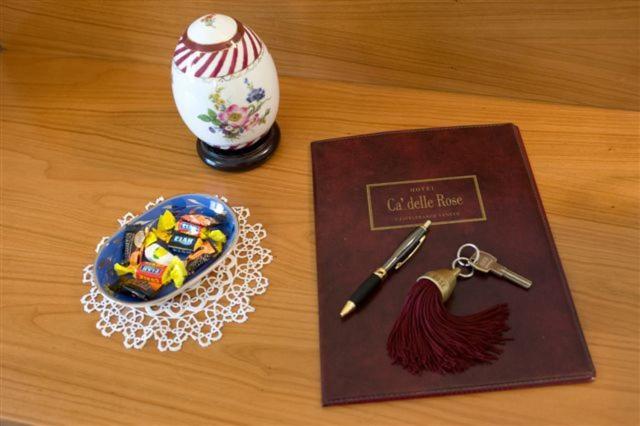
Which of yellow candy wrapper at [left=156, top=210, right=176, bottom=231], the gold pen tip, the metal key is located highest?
the metal key

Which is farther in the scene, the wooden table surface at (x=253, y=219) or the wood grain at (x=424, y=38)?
the wood grain at (x=424, y=38)

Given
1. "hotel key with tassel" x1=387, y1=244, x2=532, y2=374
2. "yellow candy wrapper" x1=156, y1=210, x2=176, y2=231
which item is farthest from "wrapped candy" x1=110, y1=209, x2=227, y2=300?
"hotel key with tassel" x1=387, y1=244, x2=532, y2=374

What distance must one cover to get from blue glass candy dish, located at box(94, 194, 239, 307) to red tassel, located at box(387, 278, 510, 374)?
0.69 ft

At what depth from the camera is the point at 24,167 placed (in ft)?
2.61

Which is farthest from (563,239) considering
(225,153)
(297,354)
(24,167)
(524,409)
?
(24,167)

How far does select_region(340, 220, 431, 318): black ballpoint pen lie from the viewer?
23.5 inches

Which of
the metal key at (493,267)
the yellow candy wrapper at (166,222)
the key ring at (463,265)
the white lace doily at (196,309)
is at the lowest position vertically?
the white lace doily at (196,309)

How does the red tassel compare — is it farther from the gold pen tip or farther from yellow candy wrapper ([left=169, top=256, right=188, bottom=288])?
yellow candy wrapper ([left=169, top=256, right=188, bottom=288])

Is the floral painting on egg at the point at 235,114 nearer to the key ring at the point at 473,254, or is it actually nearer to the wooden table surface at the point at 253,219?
the wooden table surface at the point at 253,219

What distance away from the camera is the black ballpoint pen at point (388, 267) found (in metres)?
0.60

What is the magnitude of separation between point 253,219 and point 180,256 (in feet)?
0.32

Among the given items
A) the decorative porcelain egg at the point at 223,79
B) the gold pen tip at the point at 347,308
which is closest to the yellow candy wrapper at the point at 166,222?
the decorative porcelain egg at the point at 223,79

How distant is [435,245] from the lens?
2.12ft

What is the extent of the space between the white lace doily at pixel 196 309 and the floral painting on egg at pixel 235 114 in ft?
0.48
